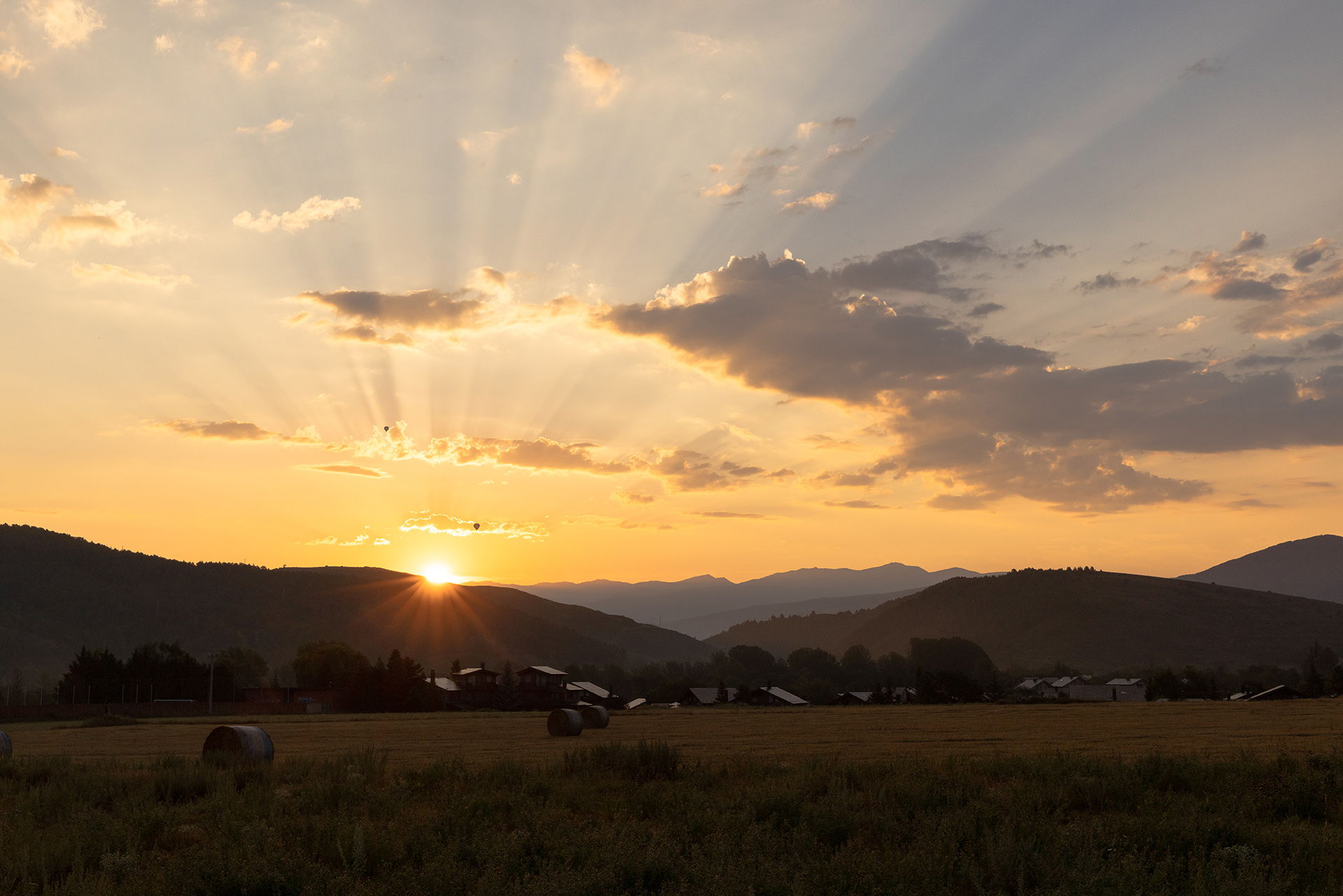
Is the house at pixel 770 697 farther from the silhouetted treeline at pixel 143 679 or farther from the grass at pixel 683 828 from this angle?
the grass at pixel 683 828

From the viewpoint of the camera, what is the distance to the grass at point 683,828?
11570mm

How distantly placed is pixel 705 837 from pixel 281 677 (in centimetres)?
17441

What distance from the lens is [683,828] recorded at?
14.3 metres

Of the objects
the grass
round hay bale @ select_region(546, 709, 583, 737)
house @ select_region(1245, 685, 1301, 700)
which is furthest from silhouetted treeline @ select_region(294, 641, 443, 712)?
house @ select_region(1245, 685, 1301, 700)

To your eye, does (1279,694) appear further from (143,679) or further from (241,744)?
(143,679)

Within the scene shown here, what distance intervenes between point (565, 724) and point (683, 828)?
3305 centimetres

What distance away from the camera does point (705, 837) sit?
13320mm

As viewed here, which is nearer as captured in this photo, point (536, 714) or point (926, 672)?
point (536, 714)

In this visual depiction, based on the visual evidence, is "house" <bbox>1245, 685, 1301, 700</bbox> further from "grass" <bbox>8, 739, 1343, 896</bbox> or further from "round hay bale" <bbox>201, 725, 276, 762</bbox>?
"round hay bale" <bbox>201, 725, 276, 762</bbox>

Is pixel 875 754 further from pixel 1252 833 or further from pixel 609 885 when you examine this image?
pixel 609 885

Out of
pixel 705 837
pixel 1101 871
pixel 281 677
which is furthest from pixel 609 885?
pixel 281 677

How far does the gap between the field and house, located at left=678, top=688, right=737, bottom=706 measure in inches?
4013

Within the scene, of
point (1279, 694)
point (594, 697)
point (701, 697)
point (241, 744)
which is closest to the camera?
point (241, 744)

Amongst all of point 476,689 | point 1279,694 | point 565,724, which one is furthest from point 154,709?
point 1279,694
